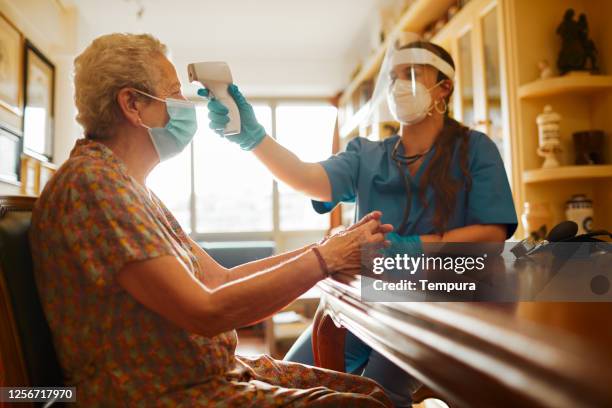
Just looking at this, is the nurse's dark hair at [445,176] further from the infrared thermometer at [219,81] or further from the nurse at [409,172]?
the infrared thermometer at [219,81]

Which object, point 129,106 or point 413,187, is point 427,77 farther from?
point 129,106

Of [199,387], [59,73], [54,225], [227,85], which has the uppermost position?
[59,73]

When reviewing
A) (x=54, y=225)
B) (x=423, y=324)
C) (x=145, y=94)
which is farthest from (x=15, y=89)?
(x=423, y=324)

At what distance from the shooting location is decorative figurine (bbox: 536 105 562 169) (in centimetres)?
228

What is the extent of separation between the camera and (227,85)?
1.39m

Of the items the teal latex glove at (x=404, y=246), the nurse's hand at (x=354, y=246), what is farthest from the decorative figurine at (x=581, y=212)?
the nurse's hand at (x=354, y=246)

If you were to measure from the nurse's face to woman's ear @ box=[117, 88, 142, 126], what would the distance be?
87 centimetres

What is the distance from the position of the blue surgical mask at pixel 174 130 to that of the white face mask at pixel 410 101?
68cm

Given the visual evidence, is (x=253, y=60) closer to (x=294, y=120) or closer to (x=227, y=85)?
(x=294, y=120)

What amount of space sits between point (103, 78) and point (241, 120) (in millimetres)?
568

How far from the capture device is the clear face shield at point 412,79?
1494 millimetres

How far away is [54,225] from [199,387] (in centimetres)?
33

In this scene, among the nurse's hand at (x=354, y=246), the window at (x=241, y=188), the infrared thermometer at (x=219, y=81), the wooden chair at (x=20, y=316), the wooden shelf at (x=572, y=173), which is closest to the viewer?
the wooden chair at (x=20, y=316)

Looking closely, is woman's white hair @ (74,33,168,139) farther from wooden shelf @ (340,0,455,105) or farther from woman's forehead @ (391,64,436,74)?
wooden shelf @ (340,0,455,105)
